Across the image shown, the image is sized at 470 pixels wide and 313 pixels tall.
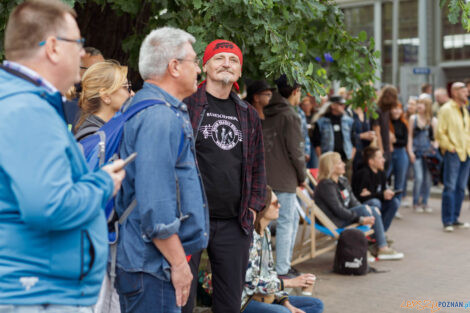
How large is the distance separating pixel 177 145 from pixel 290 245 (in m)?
3.95

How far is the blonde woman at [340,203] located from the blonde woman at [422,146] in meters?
4.19

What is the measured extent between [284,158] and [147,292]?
379 cm

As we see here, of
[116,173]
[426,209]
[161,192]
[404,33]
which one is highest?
[404,33]

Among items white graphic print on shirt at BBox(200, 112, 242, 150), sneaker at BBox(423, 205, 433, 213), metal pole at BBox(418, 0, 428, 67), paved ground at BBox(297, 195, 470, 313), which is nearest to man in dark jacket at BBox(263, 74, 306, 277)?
paved ground at BBox(297, 195, 470, 313)

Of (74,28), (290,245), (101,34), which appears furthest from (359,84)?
(74,28)

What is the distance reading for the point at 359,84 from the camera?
20.0 feet

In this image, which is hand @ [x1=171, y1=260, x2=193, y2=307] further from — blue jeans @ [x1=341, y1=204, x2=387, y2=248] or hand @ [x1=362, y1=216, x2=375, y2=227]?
blue jeans @ [x1=341, y1=204, x2=387, y2=248]

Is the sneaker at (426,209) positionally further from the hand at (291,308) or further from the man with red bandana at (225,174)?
the man with red bandana at (225,174)

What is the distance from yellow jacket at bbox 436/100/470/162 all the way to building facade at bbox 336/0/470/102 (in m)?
13.3

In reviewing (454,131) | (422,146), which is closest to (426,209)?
(422,146)

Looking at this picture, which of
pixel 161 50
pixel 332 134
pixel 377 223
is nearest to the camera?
pixel 161 50

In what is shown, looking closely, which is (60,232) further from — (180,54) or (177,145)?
(180,54)

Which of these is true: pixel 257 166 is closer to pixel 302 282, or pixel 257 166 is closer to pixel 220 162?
pixel 220 162

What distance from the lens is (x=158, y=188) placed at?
247 centimetres
